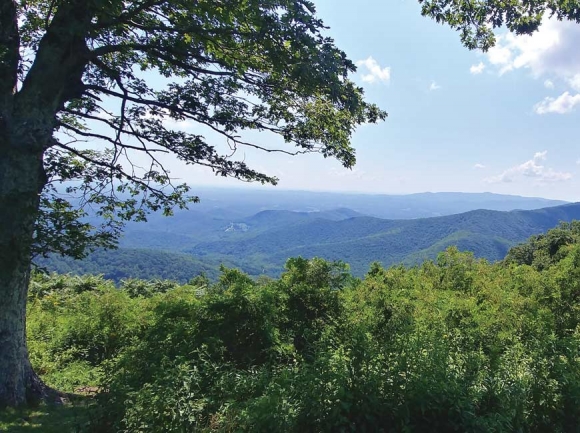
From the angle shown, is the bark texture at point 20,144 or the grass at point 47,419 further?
the bark texture at point 20,144

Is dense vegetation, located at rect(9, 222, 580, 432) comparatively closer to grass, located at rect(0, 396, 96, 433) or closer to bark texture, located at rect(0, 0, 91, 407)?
grass, located at rect(0, 396, 96, 433)

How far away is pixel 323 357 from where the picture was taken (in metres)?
4.43

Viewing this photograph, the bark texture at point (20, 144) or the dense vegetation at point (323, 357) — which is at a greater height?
the bark texture at point (20, 144)

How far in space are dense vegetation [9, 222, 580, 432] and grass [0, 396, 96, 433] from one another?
1.20ft

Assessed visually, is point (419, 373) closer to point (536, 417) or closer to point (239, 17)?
point (536, 417)

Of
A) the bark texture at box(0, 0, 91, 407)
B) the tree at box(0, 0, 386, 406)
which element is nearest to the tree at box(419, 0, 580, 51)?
the tree at box(0, 0, 386, 406)

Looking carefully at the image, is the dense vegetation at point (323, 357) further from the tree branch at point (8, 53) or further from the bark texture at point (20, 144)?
the tree branch at point (8, 53)

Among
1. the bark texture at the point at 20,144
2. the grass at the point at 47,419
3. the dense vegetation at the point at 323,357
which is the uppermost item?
the bark texture at the point at 20,144

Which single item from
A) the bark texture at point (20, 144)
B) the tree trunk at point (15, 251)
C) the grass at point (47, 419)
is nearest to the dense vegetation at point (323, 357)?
the grass at point (47, 419)

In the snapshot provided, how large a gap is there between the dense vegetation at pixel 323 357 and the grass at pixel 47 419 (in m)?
0.37

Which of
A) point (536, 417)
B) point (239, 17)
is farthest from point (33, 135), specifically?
point (536, 417)

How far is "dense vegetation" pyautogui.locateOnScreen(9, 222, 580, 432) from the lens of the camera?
3.99 m

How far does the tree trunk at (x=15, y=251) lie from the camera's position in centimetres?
501

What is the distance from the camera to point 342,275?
332 inches
